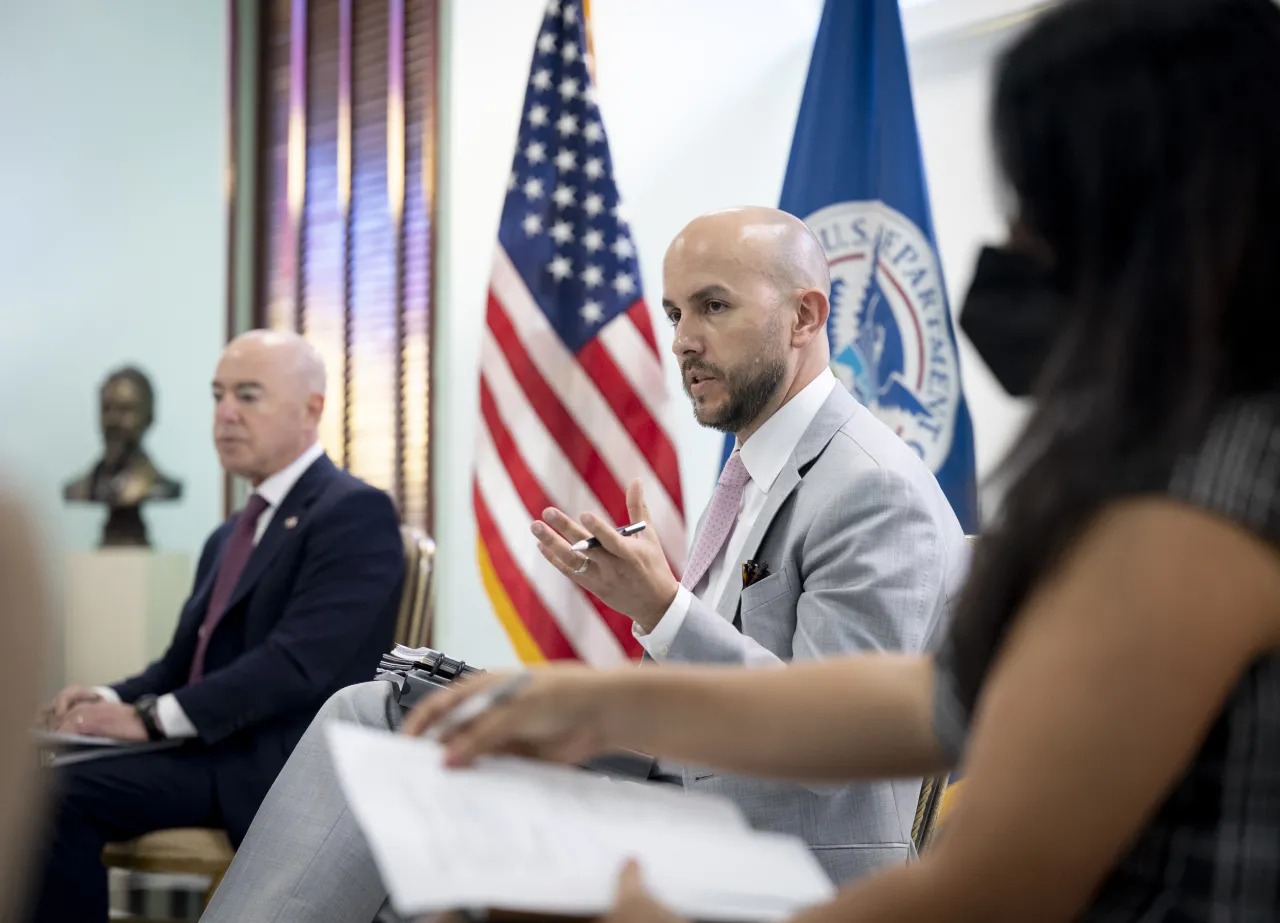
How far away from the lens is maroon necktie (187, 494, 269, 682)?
9.78 feet

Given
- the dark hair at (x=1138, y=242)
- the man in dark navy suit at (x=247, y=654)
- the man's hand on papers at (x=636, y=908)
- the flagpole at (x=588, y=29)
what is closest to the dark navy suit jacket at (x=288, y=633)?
the man in dark navy suit at (x=247, y=654)

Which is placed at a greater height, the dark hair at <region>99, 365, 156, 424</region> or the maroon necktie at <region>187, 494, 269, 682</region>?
the dark hair at <region>99, 365, 156, 424</region>

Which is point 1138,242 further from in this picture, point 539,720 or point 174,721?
point 174,721

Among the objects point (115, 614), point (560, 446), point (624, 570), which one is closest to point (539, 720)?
point (624, 570)

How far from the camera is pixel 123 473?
16.5 ft

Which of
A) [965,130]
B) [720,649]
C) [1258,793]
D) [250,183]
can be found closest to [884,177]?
[965,130]

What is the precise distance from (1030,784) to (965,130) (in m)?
3.11

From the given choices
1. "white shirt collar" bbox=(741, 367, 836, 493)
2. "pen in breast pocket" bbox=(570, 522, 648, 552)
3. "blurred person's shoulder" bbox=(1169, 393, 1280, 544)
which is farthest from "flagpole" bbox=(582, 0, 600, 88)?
"blurred person's shoulder" bbox=(1169, 393, 1280, 544)

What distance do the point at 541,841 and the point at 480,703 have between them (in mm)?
115

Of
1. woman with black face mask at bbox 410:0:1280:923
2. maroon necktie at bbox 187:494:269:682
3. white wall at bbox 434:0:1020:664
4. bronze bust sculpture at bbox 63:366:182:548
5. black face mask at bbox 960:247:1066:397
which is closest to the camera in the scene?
woman with black face mask at bbox 410:0:1280:923

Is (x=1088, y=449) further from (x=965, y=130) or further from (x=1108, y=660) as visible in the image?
(x=965, y=130)

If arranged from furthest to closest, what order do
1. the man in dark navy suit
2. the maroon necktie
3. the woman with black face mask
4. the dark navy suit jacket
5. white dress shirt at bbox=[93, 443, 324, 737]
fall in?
white dress shirt at bbox=[93, 443, 324, 737], the maroon necktie, the dark navy suit jacket, the man in dark navy suit, the woman with black face mask

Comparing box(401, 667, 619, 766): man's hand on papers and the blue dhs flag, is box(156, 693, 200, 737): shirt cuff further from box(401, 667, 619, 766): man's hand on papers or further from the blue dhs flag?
box(401, 667, 619, 766): man's hand on papers

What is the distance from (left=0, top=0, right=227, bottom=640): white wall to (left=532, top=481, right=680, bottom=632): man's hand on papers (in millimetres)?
4044
